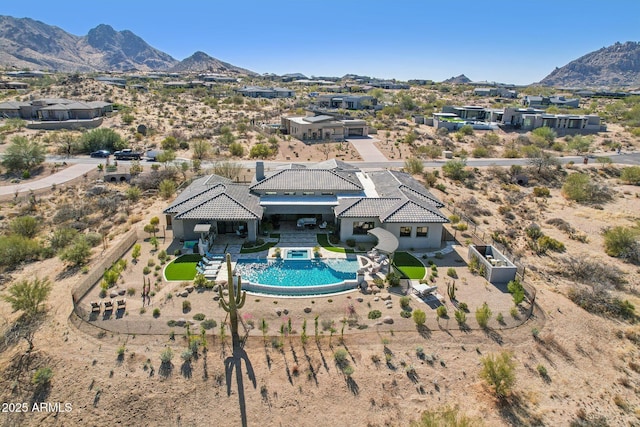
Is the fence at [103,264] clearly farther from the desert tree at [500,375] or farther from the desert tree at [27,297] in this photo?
the desert tree at [500,375]

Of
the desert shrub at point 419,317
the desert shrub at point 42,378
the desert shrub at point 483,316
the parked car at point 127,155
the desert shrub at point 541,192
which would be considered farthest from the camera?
the parked car at point 127,155

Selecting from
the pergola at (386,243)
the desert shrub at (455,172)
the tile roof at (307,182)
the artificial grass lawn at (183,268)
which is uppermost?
the tile roof at (307,182)

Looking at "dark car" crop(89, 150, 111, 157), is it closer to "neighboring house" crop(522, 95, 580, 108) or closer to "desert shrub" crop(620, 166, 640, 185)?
"desert shrub" crop(620, 166, 640, 185)

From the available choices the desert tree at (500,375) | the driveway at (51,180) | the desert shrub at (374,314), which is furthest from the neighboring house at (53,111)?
the desert tree at (500,375)

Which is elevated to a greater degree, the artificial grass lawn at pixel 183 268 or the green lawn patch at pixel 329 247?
the green lawn patch at pixel 329 247

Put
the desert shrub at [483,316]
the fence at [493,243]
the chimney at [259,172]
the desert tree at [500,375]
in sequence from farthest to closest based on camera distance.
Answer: the chimney at [259,172] → the fence at [493,243] → the desert shrub at [483,316] → the desert tree at [500,375]

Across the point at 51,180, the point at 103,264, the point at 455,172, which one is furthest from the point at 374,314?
the point at 51,180

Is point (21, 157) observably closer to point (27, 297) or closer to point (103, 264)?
point (103, 264)

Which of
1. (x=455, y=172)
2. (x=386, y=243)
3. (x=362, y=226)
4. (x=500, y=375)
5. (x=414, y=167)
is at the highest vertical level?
(x=414, y=167)
